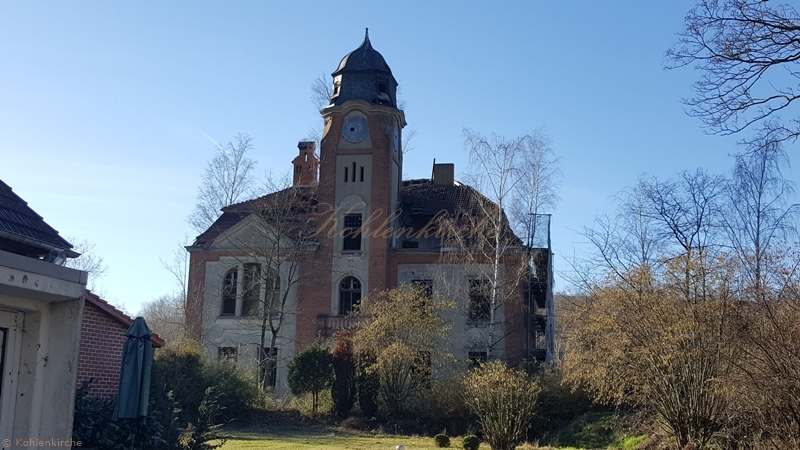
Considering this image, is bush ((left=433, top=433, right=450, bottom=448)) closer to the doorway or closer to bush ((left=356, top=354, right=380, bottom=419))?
bush ((left=356, top=354, right=380, bottom=419))

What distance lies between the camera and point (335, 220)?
3566 cm

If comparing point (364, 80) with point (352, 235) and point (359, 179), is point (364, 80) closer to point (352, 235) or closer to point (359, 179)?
point (359, 179)

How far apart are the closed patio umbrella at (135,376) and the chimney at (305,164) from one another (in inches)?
1080

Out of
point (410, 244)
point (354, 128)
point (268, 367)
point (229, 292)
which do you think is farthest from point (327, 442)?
point (354, 128)

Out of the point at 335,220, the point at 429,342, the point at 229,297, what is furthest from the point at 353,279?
the point at 429,342

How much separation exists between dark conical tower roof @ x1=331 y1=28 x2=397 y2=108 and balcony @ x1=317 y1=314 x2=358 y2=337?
1008 cm

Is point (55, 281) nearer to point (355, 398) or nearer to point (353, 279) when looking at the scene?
point (355, 398)

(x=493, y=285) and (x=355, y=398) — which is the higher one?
(x=493, y=285)

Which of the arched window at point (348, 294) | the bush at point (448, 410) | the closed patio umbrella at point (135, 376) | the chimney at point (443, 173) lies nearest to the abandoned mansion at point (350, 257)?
the arched window at point (348, 294)

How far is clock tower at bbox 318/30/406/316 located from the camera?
34.9 meters

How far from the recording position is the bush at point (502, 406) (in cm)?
1744

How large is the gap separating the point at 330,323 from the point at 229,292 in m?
5.30

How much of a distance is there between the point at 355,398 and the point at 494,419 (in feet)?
30.9

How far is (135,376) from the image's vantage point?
1239 cm
